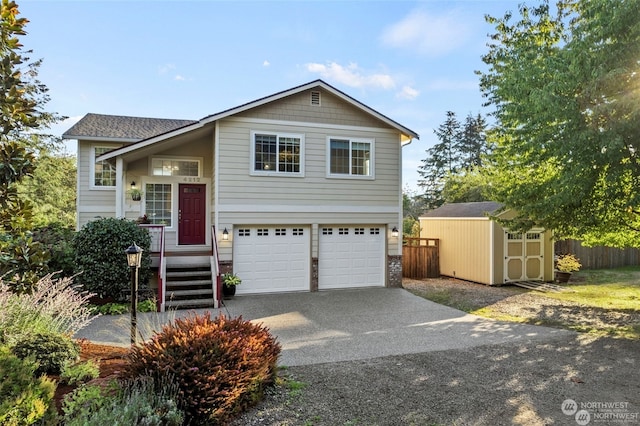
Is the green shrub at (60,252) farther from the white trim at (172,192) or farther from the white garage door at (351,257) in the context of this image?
the white garage door at (351,257)

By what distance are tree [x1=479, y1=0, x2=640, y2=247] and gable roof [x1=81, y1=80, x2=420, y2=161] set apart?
10.8 ft

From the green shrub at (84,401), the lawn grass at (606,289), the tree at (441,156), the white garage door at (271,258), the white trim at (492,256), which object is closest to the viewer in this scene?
the green shrub at (84,401)

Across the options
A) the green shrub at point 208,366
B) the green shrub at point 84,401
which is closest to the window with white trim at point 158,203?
the green shrub at point 208,366

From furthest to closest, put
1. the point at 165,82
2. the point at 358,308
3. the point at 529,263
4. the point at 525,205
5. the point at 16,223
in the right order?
the point at 165,82
the point at 529,263
the point at 358,308
the point at 525,205
the point at 16,223

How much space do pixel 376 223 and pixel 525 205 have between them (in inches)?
187

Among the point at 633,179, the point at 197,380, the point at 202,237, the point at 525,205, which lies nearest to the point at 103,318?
the point at 202,237

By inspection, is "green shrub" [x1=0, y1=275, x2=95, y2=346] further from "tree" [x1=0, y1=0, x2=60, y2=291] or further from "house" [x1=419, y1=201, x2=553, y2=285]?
"house" [x1=419, y1=201, x2=553, y2=285]

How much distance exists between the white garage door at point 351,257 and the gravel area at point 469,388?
607 cm

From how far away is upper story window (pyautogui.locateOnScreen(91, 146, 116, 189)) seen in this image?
1338 centimetres

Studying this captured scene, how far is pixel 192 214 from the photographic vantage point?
1278 centimetres

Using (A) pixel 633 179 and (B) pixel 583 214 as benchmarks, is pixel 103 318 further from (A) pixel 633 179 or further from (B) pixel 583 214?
(A) pixel 633 179

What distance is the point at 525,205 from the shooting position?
28.9 ft

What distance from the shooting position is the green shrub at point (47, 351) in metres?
4.26

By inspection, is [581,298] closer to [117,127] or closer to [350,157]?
[350,157]
